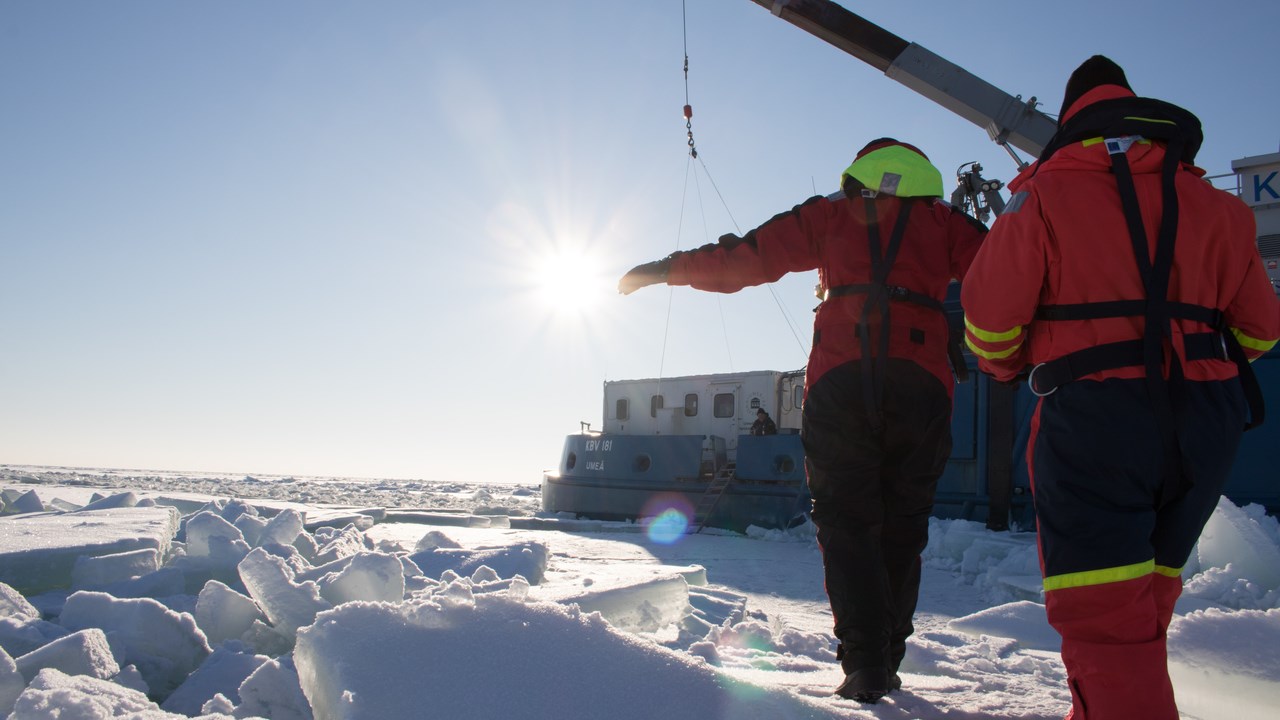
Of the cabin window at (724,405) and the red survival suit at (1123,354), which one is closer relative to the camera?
the red survival suit at (1123,354)

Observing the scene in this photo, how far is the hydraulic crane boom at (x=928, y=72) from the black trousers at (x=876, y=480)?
8011 millimetres

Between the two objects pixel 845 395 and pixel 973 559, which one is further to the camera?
pixel 973 559

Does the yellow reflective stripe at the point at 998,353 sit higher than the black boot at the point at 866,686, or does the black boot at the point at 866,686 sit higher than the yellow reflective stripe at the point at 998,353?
the yellow reflective stripe at the point at 998,353

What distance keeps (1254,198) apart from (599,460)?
9586 mm

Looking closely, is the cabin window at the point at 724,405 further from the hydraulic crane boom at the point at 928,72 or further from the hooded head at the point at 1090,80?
the hooded head at the point at 1090,80

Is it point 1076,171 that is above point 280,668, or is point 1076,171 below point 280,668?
above

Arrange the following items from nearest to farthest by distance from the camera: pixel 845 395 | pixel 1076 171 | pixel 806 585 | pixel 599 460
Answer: pixel 1076 171 < pixel 845 395 < pixel 806 585 < pixel 599 460

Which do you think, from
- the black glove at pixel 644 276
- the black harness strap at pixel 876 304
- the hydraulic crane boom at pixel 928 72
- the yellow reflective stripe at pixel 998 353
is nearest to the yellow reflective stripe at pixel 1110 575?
the yellow reflective stripe at pixel 998 353

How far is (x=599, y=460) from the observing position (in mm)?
13375

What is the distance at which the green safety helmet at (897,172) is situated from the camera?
2.23 meters

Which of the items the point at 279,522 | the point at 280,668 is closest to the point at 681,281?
the point at 280,668

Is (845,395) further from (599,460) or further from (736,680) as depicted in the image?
(599,460)

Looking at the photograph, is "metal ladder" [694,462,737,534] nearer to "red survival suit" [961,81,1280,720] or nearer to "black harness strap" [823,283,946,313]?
"black harness strap" [823,283,946,313]

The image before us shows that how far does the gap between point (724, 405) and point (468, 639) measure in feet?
40.6
